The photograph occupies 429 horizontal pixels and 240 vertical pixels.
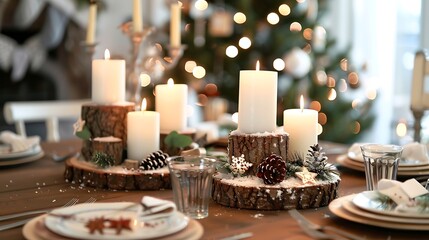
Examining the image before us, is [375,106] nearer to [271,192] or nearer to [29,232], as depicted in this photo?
[271,192]

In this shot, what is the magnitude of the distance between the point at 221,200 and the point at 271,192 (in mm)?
113

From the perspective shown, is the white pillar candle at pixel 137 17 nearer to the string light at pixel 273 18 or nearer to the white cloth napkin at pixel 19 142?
the white cloth napkin at pixel 19 142

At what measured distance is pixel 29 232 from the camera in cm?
105

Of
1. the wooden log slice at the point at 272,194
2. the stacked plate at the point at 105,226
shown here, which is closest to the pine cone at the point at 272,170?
the wooden log slice at the point at 272,194

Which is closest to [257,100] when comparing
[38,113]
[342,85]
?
[38,113]

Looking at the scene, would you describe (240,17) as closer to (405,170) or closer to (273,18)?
(273,18)

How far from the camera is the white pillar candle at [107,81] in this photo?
169cm

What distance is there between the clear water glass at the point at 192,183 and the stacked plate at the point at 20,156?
2.53 feet

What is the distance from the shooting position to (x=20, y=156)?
1.87m

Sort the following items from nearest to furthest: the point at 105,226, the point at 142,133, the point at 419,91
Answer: the point at 105,226, the point at 142,133, the point at 419,91

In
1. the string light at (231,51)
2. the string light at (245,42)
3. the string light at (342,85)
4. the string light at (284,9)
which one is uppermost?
the string light at (284,9)

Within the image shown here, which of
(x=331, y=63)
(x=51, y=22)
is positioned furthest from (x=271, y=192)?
(x=51, y=22)

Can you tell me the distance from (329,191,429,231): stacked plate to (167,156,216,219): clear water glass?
0.24m

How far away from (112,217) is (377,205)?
49 centimetres
